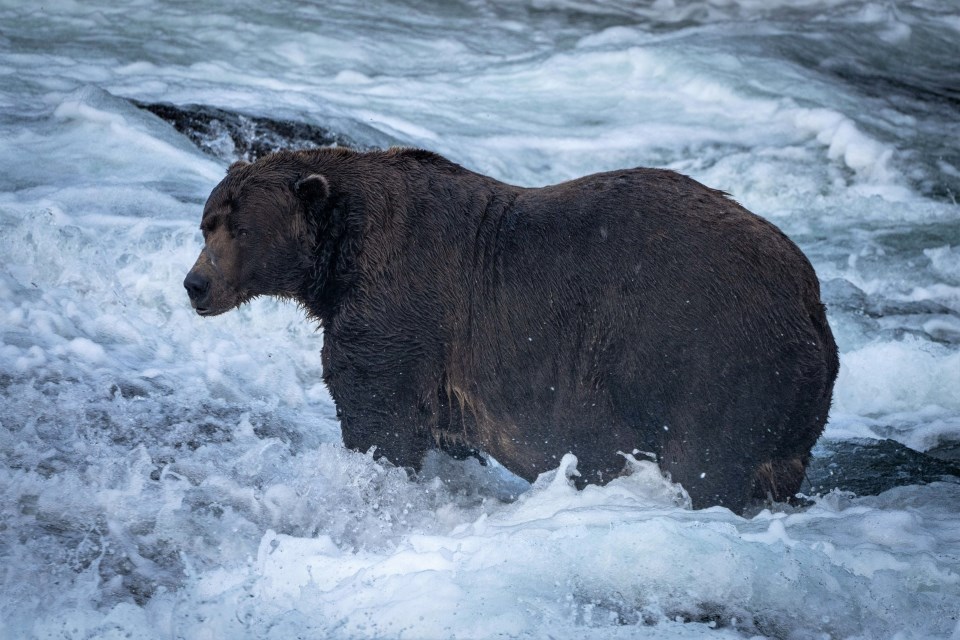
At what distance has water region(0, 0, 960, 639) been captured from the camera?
185 inches

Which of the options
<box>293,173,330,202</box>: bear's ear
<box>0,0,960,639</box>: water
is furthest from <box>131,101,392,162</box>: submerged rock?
<box>293,173,330,202</box>: bear's ear

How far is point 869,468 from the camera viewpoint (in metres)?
6.84

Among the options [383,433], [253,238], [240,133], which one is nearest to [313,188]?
[253,238]

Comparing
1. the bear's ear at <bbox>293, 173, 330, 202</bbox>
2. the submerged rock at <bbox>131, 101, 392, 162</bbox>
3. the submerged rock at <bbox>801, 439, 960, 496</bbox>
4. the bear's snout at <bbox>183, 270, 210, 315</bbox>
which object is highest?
the bear's ear at <bbox>293, 173, 330, 202</bbox>

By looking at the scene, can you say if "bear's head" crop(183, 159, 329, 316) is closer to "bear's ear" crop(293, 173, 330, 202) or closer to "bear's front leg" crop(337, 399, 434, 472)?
"bear's ear" crop(293, 173, 330, 202)

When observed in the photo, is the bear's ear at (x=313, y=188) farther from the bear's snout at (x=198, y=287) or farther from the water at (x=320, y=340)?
the water at (x=320, y=340)

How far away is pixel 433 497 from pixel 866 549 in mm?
2018

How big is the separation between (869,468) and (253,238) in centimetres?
364

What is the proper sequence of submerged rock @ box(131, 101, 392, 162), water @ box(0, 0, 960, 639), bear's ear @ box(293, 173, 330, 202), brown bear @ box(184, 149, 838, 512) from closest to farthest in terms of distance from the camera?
water @ box(0, 0, 960, 639) → brown bear @ box(184, 149, 838, 512) → bear's ear @ box(293, 173, 330, 202) → submerged rock @ box(131, 101, 392, 162)

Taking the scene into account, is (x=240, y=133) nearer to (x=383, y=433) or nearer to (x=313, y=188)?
(x=313, y=188)

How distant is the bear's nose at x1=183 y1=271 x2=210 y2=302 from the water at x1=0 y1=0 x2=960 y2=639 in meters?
0.93

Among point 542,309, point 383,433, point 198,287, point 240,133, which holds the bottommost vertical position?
point 383,433

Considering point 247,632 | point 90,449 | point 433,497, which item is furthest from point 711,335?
point 90,449

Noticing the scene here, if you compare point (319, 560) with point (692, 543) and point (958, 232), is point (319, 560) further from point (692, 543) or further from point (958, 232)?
point (958, 232)
